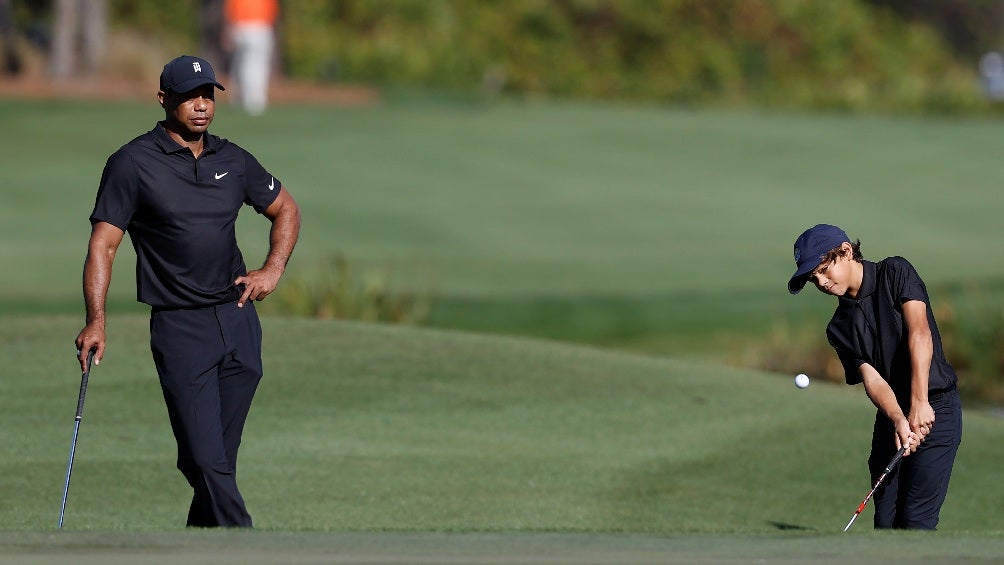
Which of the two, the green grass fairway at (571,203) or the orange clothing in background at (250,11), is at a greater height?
the orange clothing in background at (250,11)

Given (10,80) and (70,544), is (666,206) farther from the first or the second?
(70,544)

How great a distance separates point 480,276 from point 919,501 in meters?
13.2

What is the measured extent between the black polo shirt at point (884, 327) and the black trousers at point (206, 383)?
235 centimetres

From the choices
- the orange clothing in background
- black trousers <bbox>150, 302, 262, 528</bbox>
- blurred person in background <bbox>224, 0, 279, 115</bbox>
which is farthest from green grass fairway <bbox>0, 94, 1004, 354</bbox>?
black trousers <bbox>150, 302, 262, 528</bbox>

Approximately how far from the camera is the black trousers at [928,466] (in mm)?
7922

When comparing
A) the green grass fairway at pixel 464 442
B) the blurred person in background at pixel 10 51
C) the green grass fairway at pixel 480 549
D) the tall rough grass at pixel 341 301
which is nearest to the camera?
the green grass fairway at pixel 480 549

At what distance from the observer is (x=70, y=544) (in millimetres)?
6484

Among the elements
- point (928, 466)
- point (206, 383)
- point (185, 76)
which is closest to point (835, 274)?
point (928, 466)

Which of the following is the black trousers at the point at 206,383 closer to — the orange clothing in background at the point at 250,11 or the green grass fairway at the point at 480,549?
the green grass fairway at the point at 480,549

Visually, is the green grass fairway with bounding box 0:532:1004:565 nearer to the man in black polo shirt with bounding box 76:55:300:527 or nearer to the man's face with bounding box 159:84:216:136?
the man in black polo shirt with bounding box 76:55:300:527

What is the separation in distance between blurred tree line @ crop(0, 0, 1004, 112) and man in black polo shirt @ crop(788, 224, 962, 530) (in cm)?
2832

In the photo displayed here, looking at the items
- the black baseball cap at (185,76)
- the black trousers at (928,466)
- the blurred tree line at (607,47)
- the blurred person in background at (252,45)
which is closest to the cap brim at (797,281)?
the black trousers at (928,466)

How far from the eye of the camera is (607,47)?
49.2 m

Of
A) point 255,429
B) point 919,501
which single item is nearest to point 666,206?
point 255,429
